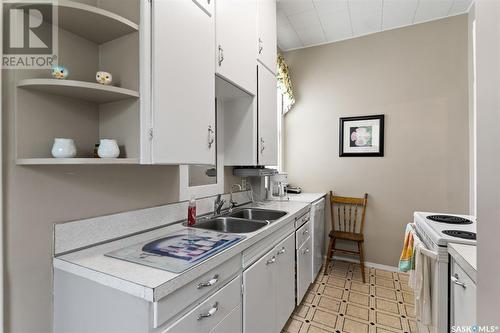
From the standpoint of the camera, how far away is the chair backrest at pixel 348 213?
123 inches

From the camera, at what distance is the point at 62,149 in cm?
102

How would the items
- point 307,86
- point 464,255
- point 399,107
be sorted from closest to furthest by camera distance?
point 464,255, point 399,107, point 307,86

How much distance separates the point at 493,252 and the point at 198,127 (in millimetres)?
1321

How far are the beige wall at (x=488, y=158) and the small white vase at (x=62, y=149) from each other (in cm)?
140

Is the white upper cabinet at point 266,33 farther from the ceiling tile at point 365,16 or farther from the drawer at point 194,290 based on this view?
the drawer at point 194,290

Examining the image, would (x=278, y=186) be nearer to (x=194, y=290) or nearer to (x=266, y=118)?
(x=266, y=118)

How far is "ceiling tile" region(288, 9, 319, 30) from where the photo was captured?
2754mm

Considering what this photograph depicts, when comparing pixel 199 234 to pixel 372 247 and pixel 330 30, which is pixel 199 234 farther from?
pixel 330 30

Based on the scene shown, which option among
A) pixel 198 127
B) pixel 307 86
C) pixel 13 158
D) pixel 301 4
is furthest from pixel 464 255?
pixel 307 86

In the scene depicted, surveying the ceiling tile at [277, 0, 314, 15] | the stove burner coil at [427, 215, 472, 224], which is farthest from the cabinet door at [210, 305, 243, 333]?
the ceiling tile at [277, 0, 314, 15]

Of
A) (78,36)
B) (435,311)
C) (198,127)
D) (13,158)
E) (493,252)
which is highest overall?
(78,36)

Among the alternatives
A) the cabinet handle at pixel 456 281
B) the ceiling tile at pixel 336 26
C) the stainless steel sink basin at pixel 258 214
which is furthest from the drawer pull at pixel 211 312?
the ceiling tile at pixel 336 26

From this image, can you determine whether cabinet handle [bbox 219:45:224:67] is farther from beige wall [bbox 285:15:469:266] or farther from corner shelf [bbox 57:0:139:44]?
beige wall [bbox 285:15:469:266]

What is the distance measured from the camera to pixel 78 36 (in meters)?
1.21
